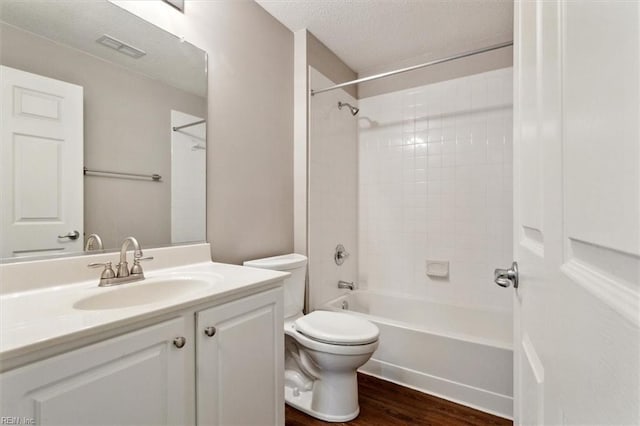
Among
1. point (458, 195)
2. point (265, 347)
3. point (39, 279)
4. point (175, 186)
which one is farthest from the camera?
point (458, 195)

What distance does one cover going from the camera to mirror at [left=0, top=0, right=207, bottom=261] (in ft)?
3.42

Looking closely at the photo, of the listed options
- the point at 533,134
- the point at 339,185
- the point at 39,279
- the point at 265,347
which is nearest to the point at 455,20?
the point at 339,185

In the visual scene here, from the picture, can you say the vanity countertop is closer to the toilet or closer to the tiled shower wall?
the toilet

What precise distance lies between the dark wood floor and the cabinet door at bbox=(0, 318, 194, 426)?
1.00 meters

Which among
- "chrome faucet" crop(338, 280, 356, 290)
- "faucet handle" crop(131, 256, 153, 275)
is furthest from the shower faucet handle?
"faucet handle" crop(131, 256, 153, 275)

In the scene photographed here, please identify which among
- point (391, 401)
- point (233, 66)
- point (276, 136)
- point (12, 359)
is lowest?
point (391, 401)

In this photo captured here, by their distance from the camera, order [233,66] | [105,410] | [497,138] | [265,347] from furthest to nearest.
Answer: [497,138] < [233,66] < [265,347] < [105,410]

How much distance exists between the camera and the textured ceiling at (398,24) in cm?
193

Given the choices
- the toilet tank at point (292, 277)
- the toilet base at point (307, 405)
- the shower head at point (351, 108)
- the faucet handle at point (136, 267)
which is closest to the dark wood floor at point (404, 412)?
the toilet base at point (307, 405)

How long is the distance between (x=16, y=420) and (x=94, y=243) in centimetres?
72

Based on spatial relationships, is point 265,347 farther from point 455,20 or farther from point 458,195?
point 455,20

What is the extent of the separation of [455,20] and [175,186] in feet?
6.87

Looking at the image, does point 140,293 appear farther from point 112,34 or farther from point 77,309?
point 112,34

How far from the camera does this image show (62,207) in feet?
3.76
